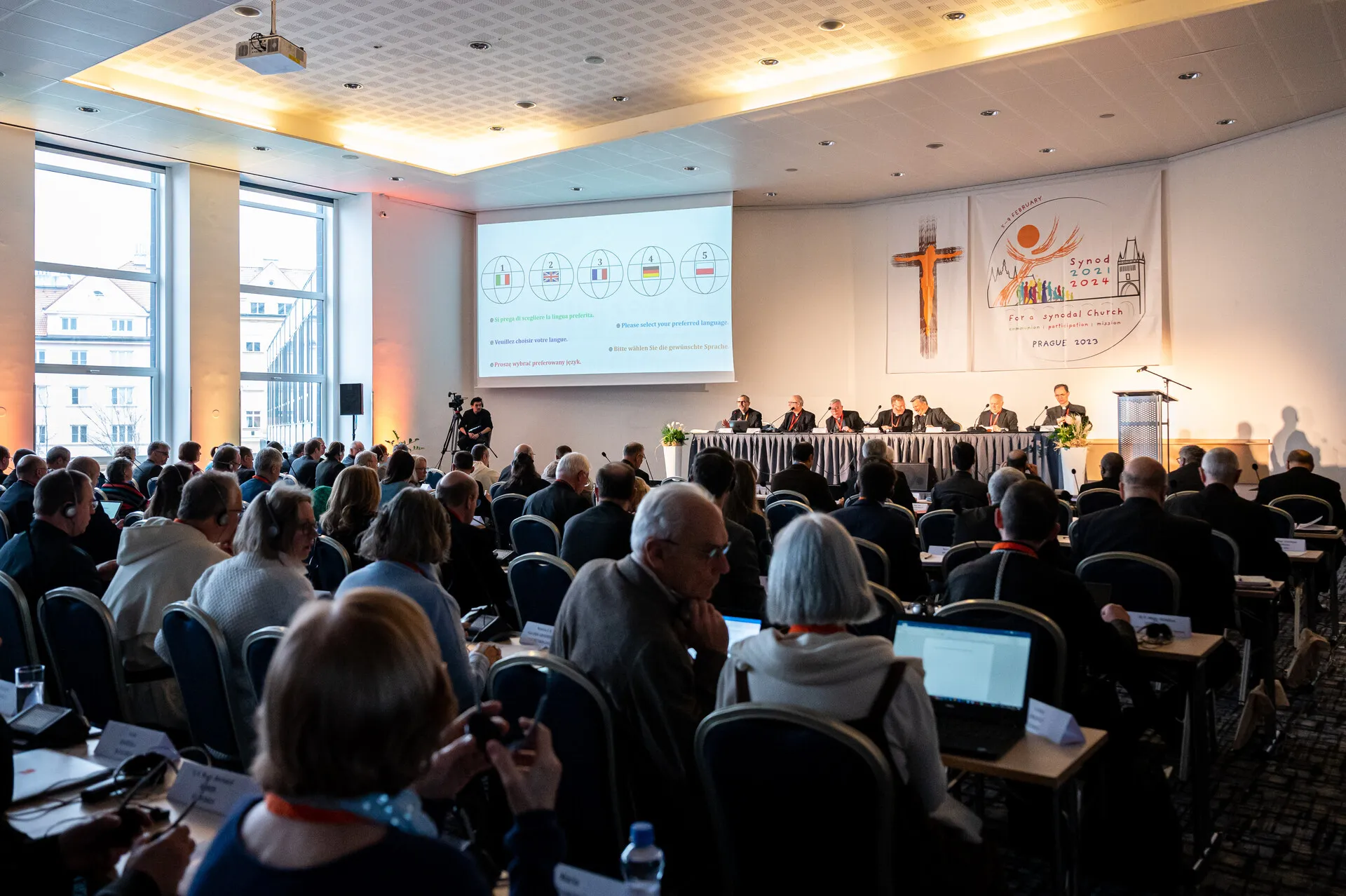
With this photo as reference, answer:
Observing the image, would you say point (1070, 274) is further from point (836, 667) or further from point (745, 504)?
point (836, 667)

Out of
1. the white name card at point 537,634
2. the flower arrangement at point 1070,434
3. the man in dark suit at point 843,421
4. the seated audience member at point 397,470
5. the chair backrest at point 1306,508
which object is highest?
the man in dark suit at point 843,421

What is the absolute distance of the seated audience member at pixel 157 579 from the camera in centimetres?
337

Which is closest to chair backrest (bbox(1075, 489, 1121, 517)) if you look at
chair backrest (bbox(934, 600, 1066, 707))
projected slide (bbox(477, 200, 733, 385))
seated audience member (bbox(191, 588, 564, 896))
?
chair backrest (bbox(934, 600, 1066, 707))

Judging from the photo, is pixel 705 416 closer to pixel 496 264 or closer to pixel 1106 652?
pixel 496 264

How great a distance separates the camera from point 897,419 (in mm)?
11922

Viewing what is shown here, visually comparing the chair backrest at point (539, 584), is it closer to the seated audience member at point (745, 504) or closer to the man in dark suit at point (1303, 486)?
the seated audience member at point (745, 504)

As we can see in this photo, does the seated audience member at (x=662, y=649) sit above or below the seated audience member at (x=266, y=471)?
below

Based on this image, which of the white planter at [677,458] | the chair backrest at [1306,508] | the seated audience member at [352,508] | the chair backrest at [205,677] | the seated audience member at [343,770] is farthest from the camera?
the white planter at [677,458]

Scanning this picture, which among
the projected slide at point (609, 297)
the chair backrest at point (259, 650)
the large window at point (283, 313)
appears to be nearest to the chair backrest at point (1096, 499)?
the chair backrest at point (259, 650)

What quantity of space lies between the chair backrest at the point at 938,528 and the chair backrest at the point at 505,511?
→ 8.71 feet

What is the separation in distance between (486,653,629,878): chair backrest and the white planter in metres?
10.5

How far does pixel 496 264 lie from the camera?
48.1 ft

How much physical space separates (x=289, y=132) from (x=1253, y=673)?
10.4 metres

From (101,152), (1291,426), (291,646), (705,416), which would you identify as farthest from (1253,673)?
(101,152)
